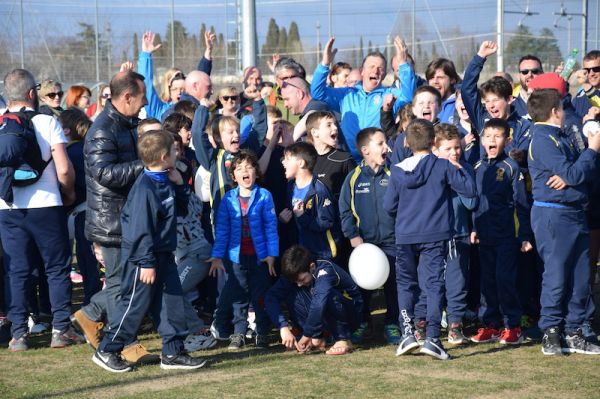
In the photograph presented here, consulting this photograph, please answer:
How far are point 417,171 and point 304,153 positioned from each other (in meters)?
1.23

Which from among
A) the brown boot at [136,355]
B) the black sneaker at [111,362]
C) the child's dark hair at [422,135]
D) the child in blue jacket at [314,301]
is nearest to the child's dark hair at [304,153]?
the child in blue jacket at [314,301]

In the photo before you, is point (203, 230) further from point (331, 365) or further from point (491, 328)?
point (491, 328)

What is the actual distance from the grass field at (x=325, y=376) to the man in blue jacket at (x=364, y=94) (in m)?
2.63

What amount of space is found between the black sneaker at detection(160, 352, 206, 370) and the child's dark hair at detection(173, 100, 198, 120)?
294 cm

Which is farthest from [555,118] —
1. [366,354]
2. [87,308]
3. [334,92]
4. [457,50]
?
[457,50]

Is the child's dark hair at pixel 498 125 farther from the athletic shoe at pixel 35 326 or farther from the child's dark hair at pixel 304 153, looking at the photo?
the athletic shoe at pixel 35 326

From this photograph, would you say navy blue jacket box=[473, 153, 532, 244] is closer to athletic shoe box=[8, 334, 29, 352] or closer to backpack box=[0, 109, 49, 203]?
backpack box=[0, 109, 49, 203]

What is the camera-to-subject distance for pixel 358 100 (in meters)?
9.42

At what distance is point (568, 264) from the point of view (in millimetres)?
7117

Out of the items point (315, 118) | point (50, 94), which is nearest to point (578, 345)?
point (315, 118)

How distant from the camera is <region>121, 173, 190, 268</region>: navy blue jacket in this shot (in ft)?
21.8

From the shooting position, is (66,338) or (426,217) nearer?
(426,217)

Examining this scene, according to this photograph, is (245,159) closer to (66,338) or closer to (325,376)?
(325,376)

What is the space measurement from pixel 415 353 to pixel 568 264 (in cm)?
140
